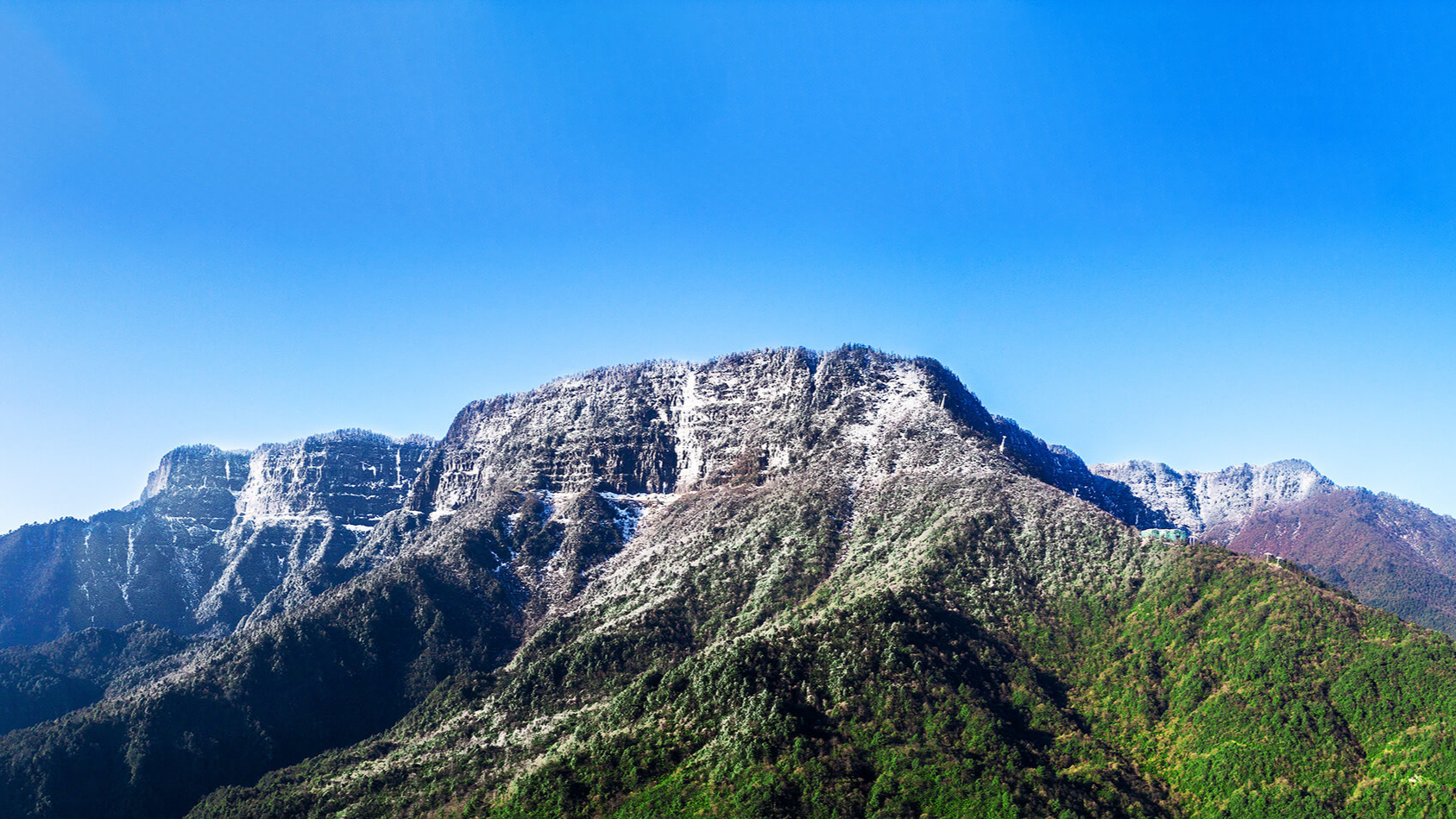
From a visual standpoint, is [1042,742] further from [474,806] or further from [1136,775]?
[474,806]

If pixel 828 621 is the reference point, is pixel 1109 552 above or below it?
above

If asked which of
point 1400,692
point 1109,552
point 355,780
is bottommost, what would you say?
point 355,780

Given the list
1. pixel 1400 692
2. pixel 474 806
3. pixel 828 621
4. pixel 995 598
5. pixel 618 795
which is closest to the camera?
pixel 1400 692

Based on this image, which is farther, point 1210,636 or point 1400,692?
point 1210,636

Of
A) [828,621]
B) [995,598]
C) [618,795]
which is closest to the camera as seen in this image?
[618,795]

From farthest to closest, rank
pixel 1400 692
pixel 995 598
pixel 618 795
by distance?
1. pixel 995 598
2. pixel 618 795
3. pixel 1400 692

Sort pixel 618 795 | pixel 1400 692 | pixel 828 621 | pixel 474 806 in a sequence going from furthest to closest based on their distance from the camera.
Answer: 1. pixel 828 621
2. pixel 474 806
3. pixel 618 795
4. pixel 1400 692

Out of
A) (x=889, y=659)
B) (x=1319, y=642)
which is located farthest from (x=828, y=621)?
(x=1319, y=642)

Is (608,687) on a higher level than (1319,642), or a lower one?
lower

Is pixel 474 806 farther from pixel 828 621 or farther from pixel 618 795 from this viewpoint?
pixel 828 621
